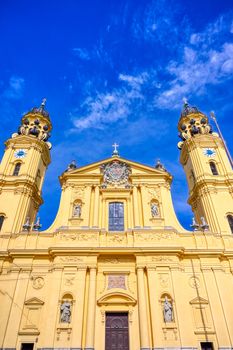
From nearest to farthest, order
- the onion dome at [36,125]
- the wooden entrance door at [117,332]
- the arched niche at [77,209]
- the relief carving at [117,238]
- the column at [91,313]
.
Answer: the column at [91,313] → the wooden entrance door at [117,332] → the relief carving at [117,238] → the arched niche at [77,209] → the onion dome at [36,125]

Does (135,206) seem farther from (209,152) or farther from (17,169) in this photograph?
(17,169)

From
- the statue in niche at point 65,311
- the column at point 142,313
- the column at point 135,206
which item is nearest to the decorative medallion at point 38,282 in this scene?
the statue in niche at point 65,311

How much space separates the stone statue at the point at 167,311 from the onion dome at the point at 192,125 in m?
15.0

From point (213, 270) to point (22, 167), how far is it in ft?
49.1

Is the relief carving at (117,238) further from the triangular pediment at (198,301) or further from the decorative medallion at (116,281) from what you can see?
the triangular pediment at (198,301)

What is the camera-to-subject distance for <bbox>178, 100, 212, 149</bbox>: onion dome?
Answer: 25875 millimetres

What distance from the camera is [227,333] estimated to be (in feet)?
45.9

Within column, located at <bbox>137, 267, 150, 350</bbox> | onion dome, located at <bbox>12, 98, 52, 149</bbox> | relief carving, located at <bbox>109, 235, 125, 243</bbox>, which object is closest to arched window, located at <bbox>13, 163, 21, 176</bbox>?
onion dome, located at <bbox>12, 98, 52, 149</bbox>

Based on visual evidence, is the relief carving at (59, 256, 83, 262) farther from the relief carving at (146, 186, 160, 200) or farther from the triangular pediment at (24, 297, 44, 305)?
the relief carving at (146, 186, 160, 200)

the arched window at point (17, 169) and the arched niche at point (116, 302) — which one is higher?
the arched window at point (17, 169)

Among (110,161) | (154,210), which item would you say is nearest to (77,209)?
(110,161)

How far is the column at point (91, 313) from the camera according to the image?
1348 cm

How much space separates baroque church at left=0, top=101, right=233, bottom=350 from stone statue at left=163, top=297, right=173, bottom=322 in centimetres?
5

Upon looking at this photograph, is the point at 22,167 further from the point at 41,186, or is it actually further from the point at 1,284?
the point at 1,284
